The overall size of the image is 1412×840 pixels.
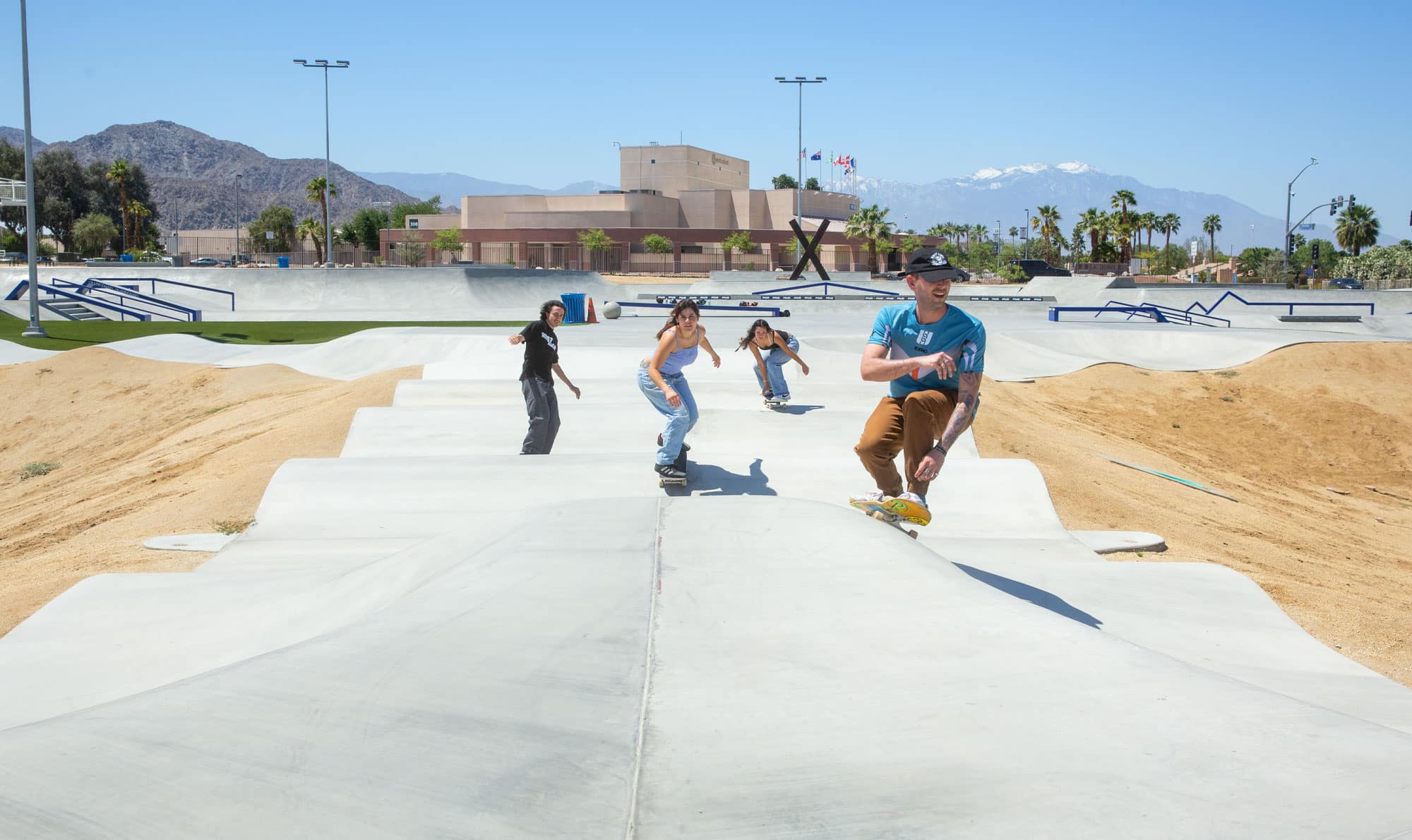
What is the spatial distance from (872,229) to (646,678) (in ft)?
247

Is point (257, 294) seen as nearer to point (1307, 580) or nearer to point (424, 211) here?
point (1307, 580)

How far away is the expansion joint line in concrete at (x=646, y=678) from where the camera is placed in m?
2.51

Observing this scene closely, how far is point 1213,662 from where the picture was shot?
4941 mm

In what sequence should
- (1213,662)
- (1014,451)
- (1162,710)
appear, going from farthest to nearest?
1. (1014,451)
2. (1213,662)
3. (1162,710)

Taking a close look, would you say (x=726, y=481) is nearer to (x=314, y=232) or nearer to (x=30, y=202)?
(x=30, y=202)

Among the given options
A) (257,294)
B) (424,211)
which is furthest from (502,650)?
(424,211)

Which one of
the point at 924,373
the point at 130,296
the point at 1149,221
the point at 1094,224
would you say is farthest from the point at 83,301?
the point at 1149,221

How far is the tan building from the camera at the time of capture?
280ft

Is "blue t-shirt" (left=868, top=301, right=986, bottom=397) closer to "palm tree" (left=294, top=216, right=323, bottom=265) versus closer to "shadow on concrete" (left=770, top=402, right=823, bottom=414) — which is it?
"shadow on concrete" (left=770, top=402, right=823, bottom=414)

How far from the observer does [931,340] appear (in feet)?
17.9

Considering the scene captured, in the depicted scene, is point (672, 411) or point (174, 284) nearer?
point (672, 411)

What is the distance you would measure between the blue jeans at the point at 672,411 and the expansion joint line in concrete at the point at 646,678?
233 cm

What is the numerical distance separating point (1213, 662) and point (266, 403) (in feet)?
45.7

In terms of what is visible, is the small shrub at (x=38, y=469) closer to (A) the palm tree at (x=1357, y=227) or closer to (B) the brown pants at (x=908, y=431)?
(B) the brown pants at (x=908, y=431)
